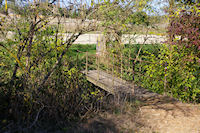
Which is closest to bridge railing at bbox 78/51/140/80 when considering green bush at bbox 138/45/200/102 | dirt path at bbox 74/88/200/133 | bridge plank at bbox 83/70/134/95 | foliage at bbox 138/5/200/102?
bridge plank at bbox 83/70/134/95

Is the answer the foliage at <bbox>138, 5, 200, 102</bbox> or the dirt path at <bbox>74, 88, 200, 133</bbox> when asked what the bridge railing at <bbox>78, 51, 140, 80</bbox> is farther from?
the dirt path at <bbox>74, 88, 200, 133</bbox>

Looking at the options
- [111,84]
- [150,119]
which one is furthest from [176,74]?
[150,119]

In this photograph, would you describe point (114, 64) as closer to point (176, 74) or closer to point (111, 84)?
point (111, 84)

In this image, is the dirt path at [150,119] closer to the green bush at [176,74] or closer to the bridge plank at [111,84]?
the bridge plank at [111,84]

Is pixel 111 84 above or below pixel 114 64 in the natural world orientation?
below

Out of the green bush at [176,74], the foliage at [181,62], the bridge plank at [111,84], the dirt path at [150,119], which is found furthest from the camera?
the green bush at [176,74]

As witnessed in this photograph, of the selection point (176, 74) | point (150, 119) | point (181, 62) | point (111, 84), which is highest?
point (181, 62)

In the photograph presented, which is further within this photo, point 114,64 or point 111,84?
point 114,64

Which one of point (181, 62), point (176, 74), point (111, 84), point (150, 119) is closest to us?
point (150, 119)

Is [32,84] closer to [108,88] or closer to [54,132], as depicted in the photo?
[54,132]

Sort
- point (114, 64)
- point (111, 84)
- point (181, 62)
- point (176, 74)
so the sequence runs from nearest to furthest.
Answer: point (111, 84) → point (181, 62) → point (176, 74) → point (114, 64)

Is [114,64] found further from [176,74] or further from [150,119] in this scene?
[150,119]

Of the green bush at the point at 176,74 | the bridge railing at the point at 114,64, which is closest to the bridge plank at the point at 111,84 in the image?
the bridge railing at the point at 114,64

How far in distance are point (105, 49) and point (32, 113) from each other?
6499mm
